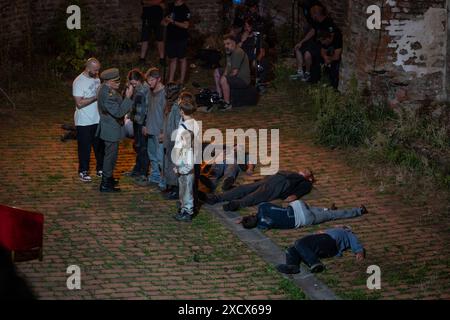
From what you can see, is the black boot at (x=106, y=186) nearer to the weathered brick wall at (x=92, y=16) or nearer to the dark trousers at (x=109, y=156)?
the dark trousers at (x=109, y=156)

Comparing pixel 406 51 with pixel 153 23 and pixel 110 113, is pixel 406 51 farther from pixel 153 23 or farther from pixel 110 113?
pixel 153 23

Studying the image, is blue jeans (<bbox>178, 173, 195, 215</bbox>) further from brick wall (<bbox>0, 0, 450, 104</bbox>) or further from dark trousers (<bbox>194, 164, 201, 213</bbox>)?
brick wall (<bbox>0, 0, 450, 104</bbox>)

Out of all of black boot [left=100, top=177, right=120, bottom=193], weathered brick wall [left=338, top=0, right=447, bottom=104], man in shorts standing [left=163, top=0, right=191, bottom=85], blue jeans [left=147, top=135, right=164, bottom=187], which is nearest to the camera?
black boot [left=100, top=177, right=120, bottom=193]

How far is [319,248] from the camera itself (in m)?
12.0

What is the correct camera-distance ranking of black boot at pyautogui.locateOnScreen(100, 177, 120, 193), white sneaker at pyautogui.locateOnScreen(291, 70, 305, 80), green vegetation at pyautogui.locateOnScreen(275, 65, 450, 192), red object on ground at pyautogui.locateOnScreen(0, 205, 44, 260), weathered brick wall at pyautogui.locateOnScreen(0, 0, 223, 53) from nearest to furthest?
red object on ground at pyautogui.locateOnScreen(0, 205, 44, 260), black boot at pyautogui.locateOnScreen(100, 177, 120, 193), green vegetation at pyautogui.locateOnScreen(275, 65, 450, 192), white sneaker at pyautogui.locateOnScreen(291, 70, 305, 80), weathered brick wall at pyautogui.locateOnScreen(0, 0, 223, 53)

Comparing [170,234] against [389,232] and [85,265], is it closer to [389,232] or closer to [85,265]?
[85,265]

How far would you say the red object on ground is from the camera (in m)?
10.1

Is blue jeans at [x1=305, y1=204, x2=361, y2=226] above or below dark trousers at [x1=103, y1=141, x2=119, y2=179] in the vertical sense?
below

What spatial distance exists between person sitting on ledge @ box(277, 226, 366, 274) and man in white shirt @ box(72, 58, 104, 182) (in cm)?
384

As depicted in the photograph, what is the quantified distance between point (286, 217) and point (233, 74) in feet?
18.7

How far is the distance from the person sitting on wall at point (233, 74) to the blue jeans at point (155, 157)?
3793 mm

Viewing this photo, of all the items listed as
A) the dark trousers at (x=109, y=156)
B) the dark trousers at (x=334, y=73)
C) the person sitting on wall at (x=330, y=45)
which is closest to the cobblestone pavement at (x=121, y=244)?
the dark trousers at (x=109, y=156)

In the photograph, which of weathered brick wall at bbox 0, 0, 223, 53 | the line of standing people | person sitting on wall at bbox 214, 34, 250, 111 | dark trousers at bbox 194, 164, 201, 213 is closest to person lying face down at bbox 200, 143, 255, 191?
the line of standing people

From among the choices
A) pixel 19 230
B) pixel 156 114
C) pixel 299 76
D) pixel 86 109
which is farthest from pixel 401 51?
pixel 19 230
